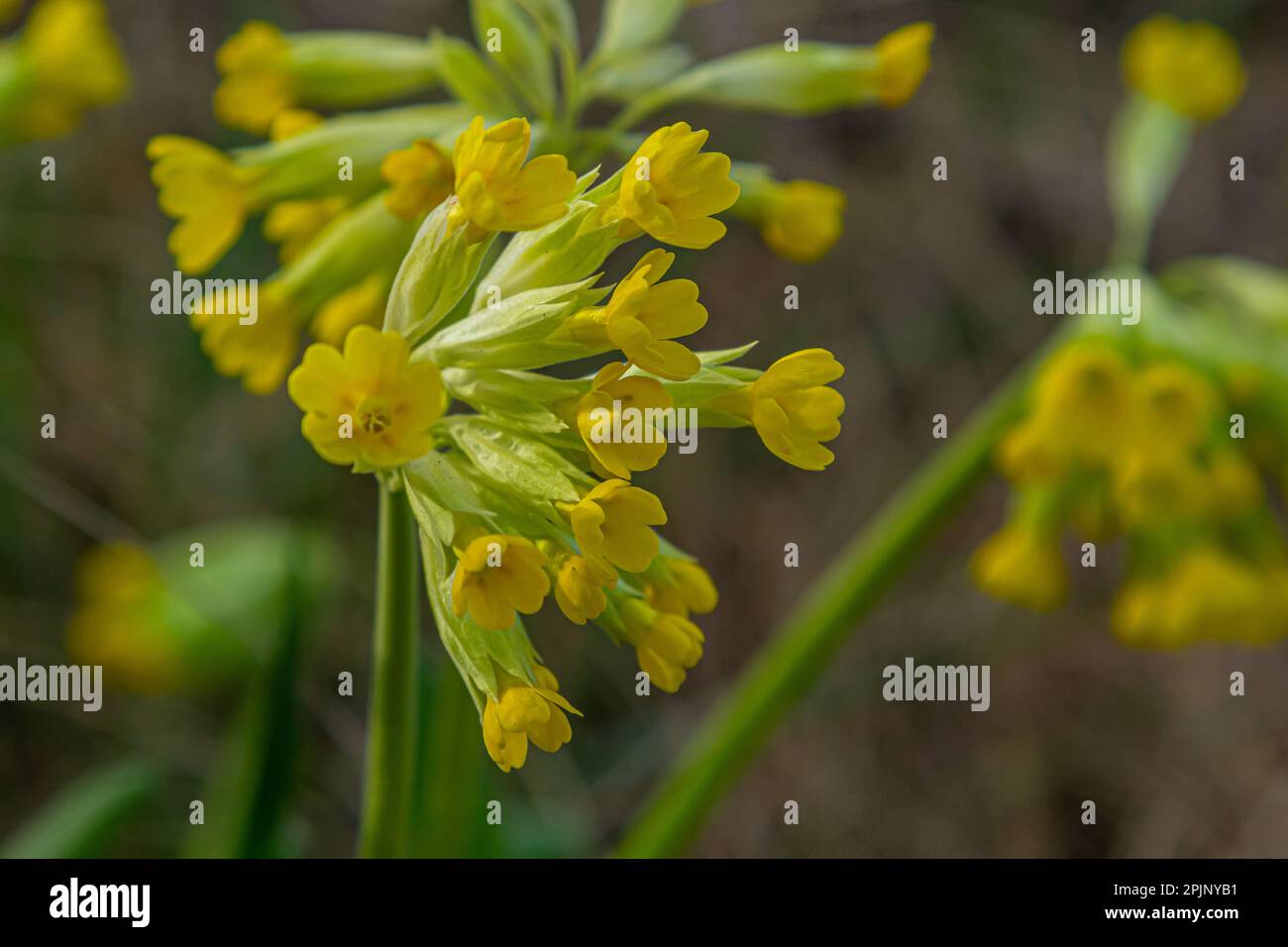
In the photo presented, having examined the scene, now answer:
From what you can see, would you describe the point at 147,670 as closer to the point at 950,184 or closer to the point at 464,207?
the point at 464,207

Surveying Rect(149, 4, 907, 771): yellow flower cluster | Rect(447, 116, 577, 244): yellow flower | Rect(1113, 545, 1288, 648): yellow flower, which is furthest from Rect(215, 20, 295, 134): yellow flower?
Rect(1113, 545, 1288, 648): yellow flower

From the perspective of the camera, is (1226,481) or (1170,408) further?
(1226,481)

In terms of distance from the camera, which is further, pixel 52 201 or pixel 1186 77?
pixel 52 201

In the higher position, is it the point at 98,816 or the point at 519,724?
the point at 519,724

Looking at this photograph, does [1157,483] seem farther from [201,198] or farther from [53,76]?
[53,76]
